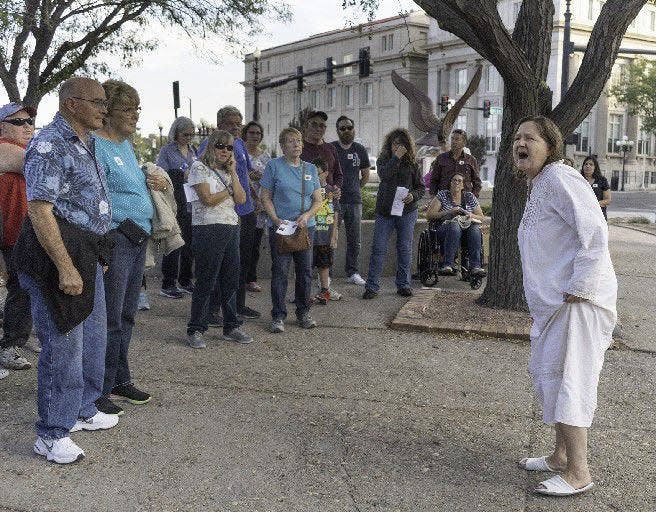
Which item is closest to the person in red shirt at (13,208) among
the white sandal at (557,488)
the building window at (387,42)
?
the white sandal at (557,488)

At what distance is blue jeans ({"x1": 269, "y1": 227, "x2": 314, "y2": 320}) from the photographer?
7035mm

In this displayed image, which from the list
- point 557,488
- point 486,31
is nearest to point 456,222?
point 486,31

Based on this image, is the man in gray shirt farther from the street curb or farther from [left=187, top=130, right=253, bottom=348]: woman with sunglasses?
[left=187, top=130, right=253, bottom=348]: woman with sunglasses

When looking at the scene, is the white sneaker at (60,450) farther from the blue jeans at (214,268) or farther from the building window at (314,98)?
the building window at (314,98)

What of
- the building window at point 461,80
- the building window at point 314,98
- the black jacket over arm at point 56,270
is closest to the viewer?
the black jacket over arm at point 56,270

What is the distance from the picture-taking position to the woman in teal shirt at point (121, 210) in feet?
14.9

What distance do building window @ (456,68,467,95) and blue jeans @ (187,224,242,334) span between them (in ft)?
237

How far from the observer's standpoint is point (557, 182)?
3674mm

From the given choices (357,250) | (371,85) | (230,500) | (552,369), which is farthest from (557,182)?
(371,85)

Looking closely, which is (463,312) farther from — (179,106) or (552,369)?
(179,106)

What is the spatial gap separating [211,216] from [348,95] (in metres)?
85.1

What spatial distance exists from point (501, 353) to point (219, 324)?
8.08ft

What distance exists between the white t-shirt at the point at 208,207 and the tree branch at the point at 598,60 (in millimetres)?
3224

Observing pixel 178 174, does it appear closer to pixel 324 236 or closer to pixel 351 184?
pixel 324 236
